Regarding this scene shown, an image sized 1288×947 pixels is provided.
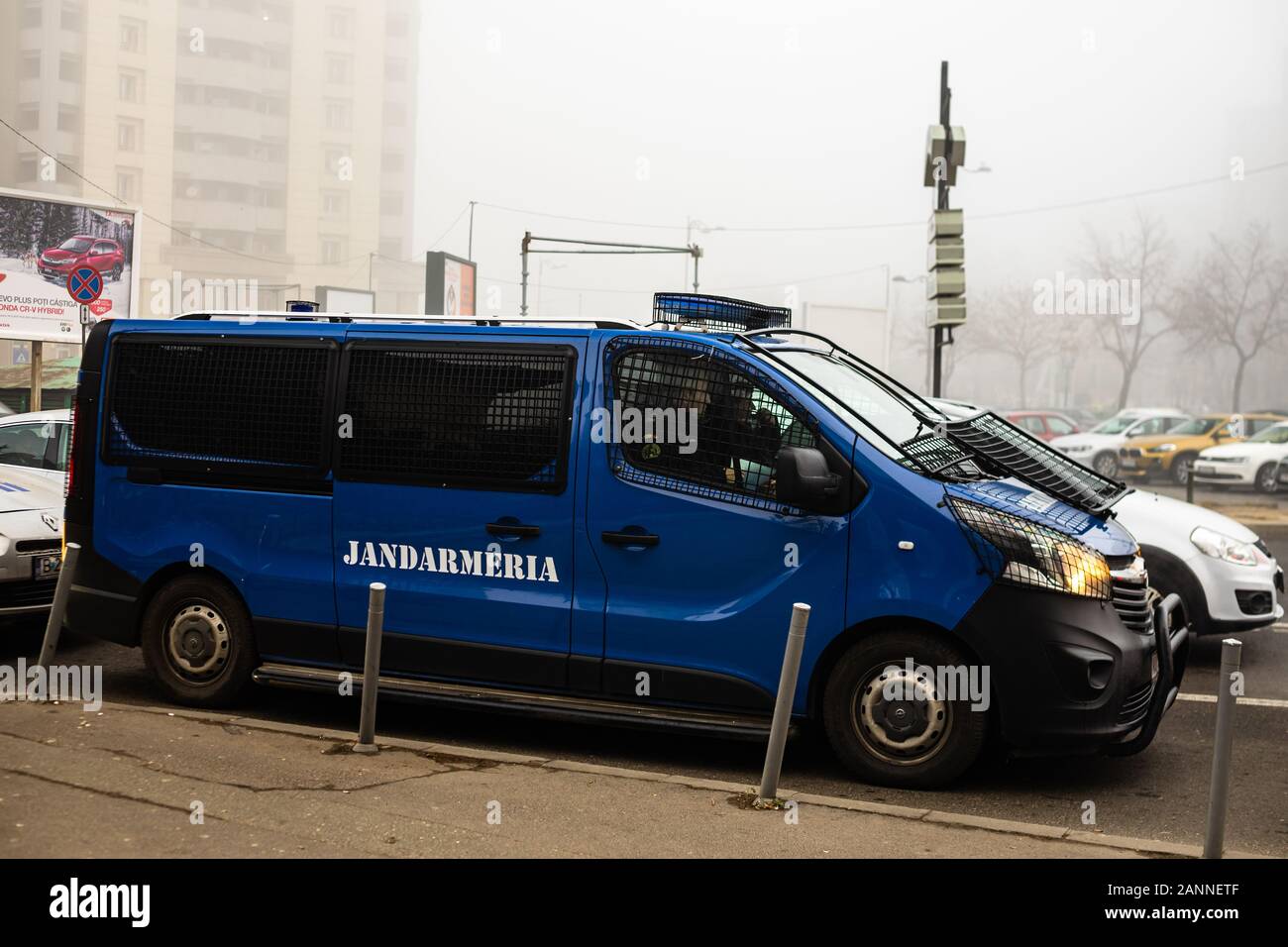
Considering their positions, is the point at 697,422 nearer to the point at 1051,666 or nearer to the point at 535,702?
the point at 535,702

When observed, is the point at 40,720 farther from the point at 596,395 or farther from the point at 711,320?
the point at 711,320

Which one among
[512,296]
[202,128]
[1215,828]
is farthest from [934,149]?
[512,296]

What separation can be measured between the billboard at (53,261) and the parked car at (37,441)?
17.8m

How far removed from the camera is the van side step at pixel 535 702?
603 centimetres

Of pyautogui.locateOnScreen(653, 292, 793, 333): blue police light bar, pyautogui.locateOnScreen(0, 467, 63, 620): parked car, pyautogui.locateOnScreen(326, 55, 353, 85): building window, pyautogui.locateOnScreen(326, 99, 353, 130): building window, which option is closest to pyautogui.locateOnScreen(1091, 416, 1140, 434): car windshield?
pyautogui.locateOnScreen(653, 292, 793, 333): blue police light bar

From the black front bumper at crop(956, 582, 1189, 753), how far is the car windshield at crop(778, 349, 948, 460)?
33.2 inches

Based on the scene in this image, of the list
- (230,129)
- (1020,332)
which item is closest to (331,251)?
(230,129)

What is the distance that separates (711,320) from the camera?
6.98 meters

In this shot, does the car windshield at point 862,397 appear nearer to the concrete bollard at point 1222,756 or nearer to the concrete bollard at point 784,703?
the concrete bollard at point 784,703

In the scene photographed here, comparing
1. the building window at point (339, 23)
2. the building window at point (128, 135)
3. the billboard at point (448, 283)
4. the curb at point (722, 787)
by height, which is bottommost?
the curb at point (722, 787)

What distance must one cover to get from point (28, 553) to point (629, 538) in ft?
14.8

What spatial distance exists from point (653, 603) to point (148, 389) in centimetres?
311

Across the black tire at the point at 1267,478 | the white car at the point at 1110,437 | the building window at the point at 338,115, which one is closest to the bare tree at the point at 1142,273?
the white car at the point at 1110,437

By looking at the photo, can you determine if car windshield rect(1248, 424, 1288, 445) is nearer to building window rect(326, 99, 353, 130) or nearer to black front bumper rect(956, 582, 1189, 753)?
black front bumper rect(956, 582, 1189, 753)
